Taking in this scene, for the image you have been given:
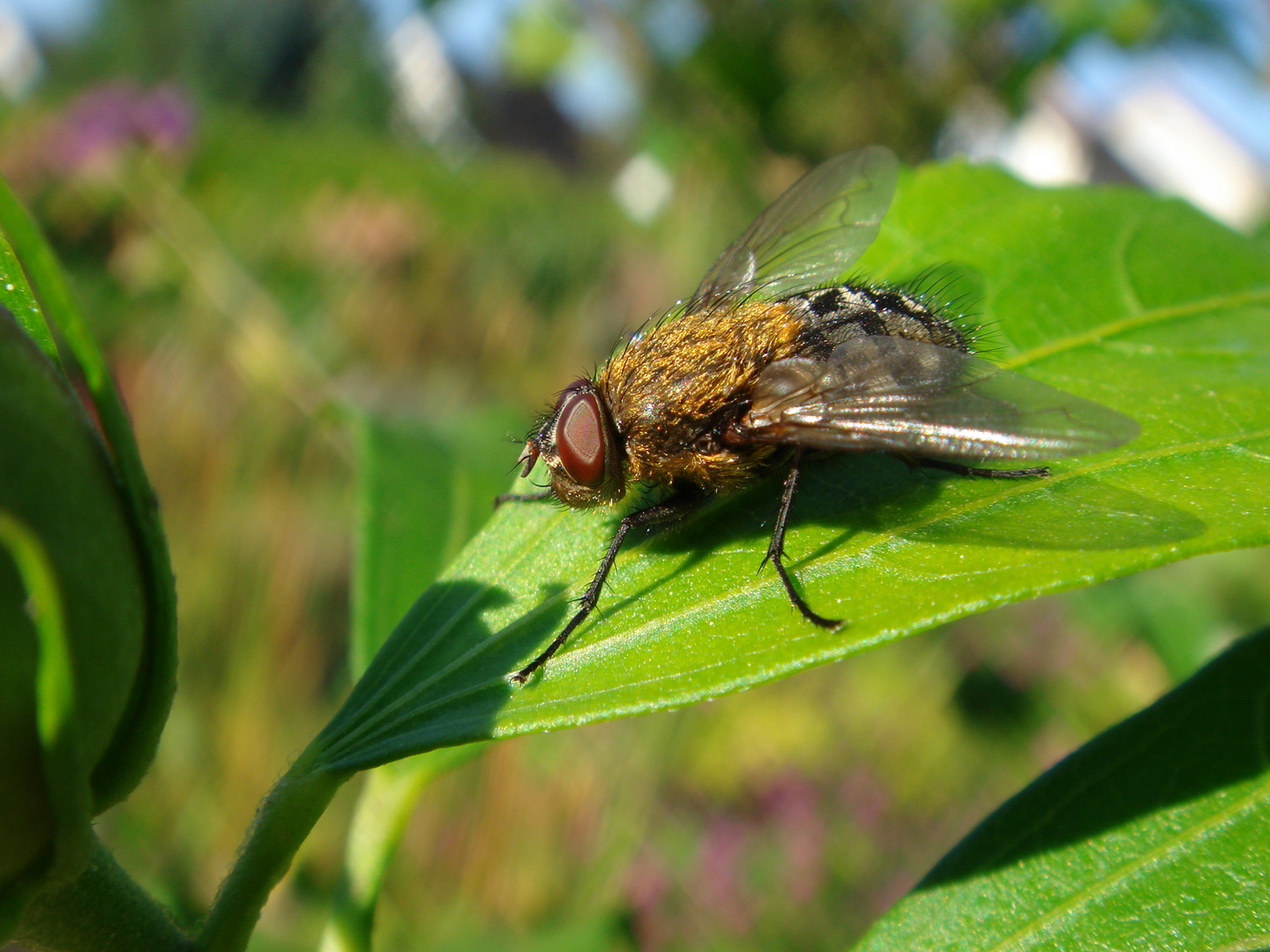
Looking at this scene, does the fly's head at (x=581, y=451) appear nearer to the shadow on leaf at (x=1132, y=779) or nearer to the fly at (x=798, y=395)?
the fly at (x=798, y=395)

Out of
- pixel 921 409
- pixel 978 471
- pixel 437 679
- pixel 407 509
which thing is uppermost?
pixel 437 679

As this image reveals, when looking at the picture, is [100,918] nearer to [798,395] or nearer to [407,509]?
[407,509]

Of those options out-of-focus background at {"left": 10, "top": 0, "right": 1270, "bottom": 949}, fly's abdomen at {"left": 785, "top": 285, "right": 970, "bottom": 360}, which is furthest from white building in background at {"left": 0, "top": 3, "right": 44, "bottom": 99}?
fly's abdomen at {"left": 785, "top": 285, "right": 970, "bottom": 360}

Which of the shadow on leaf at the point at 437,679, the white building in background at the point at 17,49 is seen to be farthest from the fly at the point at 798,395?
the white building in background at the point at 17,49

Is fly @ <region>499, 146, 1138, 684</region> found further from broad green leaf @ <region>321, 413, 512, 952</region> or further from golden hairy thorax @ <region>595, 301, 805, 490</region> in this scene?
broad green leaf @ <region>321, 413, 512, 952</region>

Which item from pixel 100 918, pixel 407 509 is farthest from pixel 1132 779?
pixel 407 509
